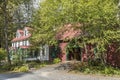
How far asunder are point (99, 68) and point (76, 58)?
8.91 m

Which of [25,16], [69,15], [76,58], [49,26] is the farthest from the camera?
[25,16]

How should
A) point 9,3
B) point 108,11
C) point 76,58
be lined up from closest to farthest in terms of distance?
point 108,11 < point 9,3 < point 76,58

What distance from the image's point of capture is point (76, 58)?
32219 millimetres

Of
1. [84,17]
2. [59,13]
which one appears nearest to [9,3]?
[59,13]

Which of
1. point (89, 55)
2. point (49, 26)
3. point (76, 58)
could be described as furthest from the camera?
point (76, 58)

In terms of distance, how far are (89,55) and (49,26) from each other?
677cm

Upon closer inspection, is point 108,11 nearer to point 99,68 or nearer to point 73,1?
point 73,1

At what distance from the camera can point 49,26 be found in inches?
906

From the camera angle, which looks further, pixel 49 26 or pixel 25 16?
pixel 25 16

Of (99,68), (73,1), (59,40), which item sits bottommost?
(99,68)

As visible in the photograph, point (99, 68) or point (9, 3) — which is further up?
point (9, 3)

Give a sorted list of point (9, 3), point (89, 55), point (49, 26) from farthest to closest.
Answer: point (9, 3)
point (89, 55)
point (49, 26)

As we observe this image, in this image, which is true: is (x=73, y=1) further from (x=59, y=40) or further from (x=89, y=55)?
(x=59, y=40)

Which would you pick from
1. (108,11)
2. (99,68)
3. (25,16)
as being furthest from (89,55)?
(25,16)
